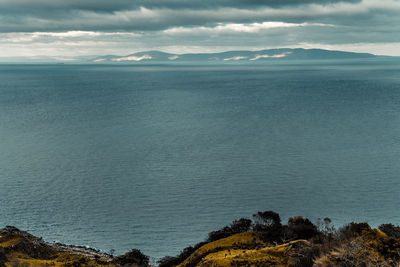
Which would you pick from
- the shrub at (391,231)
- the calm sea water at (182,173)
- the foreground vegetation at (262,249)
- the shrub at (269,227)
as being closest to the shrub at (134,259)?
the foreground vegetation at (262,249)

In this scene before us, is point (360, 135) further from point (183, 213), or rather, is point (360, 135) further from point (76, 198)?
point (76, 198)

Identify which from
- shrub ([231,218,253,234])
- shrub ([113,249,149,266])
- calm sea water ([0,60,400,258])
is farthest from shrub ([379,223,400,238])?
shrub ([113,249,149,266])

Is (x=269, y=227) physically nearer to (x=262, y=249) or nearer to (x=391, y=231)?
(x=262, y=249)

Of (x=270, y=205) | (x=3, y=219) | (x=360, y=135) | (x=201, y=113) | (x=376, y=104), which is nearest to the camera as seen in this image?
(x=3, y=219)

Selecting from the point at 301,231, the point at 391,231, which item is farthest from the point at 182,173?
the point at 391,231

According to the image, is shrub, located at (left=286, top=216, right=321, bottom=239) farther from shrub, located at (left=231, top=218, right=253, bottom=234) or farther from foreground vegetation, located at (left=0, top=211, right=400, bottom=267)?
shrub, located at (left=231, top=218, right=253, bottom=234)

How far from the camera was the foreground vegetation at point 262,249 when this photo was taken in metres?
30.2

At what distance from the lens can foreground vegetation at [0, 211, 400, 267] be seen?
30203mm

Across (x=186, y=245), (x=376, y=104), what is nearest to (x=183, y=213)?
(x=186, y=245)

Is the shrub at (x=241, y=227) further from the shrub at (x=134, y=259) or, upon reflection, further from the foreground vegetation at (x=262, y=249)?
the shrub at (x=134, y=259)

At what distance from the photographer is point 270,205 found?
2327 inches

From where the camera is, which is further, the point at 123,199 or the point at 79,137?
the point at 79,137

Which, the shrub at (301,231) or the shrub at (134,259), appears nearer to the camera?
the shrub at (134,259)

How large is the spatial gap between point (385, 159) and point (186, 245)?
4944 cm
